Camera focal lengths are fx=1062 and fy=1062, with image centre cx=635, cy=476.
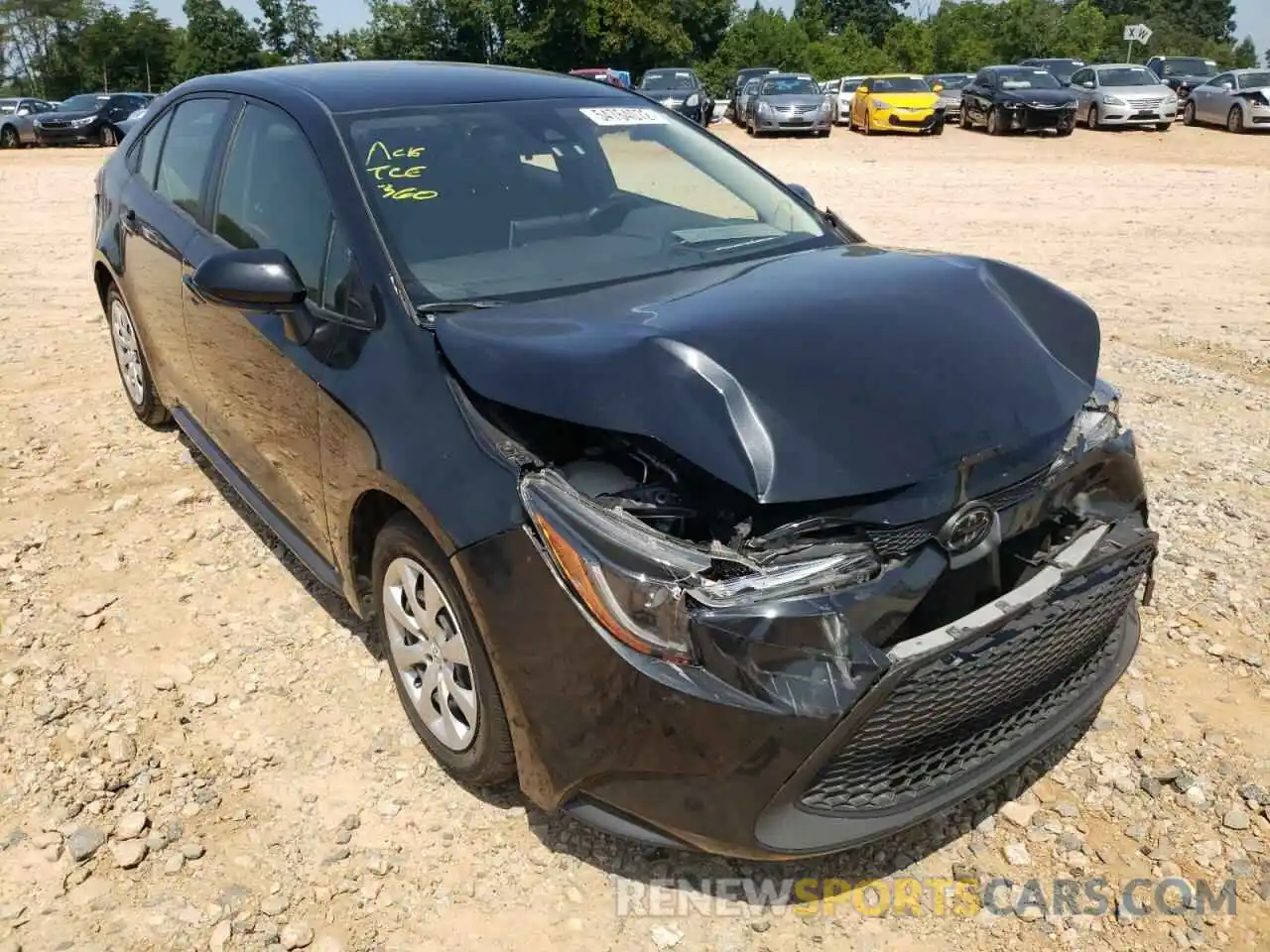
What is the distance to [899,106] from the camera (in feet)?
79.5

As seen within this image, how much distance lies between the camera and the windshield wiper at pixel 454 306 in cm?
→ 268

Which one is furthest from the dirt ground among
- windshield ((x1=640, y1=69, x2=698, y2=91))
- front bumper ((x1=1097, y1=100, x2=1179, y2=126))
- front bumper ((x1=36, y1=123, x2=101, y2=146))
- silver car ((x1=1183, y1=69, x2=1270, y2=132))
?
front bumper ((x1=36, y1=123, x2=101, y2=146))

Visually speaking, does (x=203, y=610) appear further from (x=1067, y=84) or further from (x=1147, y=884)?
(x=1067, y=84)

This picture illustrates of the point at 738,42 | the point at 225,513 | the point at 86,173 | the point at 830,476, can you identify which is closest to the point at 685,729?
the point at 830,476

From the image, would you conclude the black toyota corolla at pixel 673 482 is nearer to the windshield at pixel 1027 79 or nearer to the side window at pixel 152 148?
the side window at pixel 152 148

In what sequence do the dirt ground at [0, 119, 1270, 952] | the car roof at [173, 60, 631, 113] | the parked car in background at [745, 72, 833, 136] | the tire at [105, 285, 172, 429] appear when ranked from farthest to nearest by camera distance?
the parked car in background at [745, 72, 833, 136] < the tire at [105, 285, 172, 429] < the car roof at [173, 60, 631, 113] < the dirt ground at [0, 119, 1270, 952]

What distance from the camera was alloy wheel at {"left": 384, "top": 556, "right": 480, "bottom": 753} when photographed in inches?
101

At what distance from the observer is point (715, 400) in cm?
220

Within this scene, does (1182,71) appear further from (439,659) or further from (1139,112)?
(439,659)

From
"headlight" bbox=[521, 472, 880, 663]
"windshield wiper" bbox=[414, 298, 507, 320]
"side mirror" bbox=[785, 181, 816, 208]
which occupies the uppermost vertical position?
"side mirror" bbox=[785, 181, 816, 208]

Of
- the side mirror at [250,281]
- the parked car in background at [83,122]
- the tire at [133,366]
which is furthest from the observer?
the parked car in background at [83,122]

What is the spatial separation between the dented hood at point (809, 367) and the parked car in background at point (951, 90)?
24.8 metres

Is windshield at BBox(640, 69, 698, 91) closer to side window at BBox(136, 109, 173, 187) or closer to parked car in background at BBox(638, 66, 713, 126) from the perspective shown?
parked car in background at BBox(638, 66, 713, 126)

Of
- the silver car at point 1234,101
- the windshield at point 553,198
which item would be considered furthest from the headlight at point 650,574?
the silver car at point 1234,101
